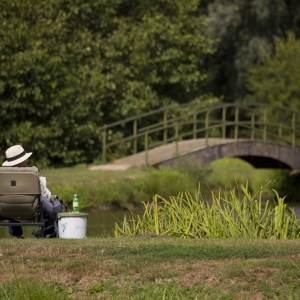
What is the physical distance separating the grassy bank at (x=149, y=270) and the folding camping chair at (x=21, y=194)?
56.1 inches

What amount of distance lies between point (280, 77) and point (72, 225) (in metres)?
24.1

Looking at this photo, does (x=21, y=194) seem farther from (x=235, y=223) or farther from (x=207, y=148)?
(x=207, y=148)

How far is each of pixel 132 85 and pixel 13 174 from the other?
685 inches

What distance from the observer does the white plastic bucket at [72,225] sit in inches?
469

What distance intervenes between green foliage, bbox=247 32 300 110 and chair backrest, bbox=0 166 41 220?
22.7m

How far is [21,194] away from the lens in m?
12.3

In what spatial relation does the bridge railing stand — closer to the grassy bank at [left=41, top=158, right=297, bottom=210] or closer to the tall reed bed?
the grassy bank at [left=41, top=158, right=297, bottom=210]

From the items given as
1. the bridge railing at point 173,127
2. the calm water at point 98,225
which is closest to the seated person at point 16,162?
Result: the calm water at point 98,225

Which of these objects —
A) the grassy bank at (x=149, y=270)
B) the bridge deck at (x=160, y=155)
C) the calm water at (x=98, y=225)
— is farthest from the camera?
the bridge deck at (x=160, y=155)

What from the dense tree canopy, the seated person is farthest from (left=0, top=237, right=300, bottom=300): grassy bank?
the dense tree canopy

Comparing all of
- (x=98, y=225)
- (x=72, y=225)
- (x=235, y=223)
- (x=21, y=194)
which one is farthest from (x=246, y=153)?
(x=72, y=225)

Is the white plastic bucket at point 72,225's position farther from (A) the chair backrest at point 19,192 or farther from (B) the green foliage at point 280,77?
(B) the green foliage at point 280,77

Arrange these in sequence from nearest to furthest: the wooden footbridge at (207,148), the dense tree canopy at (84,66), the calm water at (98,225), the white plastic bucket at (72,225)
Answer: the white plastic bucket at (72,225)
the calm water at (98,225)
the wooden footbridge at (207,148)
the dense tree canopy at (84,66)

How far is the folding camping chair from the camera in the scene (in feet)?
40.3
